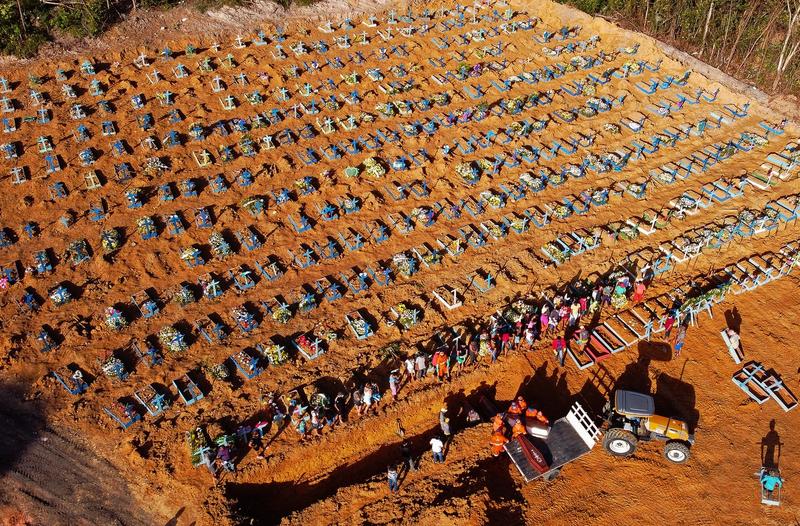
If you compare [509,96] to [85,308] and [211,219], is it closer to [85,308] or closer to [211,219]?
[211,219]

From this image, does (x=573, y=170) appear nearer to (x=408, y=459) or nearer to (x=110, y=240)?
(x=408, y=459)

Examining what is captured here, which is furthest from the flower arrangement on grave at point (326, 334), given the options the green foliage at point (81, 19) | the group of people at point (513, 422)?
the green foliage at point (81, 19)

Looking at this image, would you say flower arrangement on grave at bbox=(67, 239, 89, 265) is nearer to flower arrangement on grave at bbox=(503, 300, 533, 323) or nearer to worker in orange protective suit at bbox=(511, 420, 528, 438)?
flower arrangement on grave at bbox=(503, 300, 533, 323)

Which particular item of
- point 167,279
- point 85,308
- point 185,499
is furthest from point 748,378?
point 85,308

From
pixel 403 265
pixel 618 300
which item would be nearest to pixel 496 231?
pixel 403 265

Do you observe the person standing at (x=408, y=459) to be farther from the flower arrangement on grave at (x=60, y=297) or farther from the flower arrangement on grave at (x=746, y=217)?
the flower arrangement on grave at (x=746, y=217)

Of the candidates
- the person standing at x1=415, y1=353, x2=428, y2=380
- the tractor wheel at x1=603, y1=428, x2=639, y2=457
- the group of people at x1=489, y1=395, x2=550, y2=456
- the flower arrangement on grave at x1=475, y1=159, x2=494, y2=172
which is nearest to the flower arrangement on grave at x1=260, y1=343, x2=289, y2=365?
the person standing at x1=415, y1=353, x2=428, y2=380
